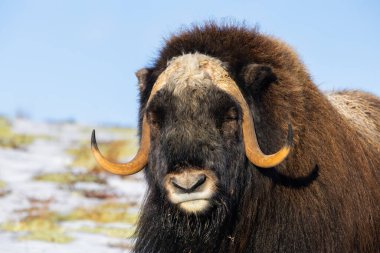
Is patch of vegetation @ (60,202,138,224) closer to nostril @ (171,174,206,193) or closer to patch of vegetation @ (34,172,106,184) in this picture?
patch of vegetation @ (34,172,106,184)

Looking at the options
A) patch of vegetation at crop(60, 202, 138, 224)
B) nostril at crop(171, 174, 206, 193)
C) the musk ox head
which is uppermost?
the musk ox head

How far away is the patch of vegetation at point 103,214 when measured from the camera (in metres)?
11.4

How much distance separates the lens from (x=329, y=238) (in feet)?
13.9

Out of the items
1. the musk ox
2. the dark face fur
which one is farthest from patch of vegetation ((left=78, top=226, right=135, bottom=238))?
the dark face fur

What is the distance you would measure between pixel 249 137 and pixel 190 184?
0.59 m

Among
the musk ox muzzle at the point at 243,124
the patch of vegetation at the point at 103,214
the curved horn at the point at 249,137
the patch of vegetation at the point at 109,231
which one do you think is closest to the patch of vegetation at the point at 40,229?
the patch of vegetation at the point at 109,231

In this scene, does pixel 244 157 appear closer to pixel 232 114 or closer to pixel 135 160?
pixel 232 114

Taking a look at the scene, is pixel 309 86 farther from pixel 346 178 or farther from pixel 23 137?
pixel 23 137

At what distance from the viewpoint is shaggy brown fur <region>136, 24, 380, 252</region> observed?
423 centimetres

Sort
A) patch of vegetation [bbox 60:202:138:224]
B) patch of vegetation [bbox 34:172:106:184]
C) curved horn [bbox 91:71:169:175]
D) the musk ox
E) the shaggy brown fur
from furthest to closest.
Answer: patch of vegetation [bbox 34:172:106:184]
patch of vegetation [bbox 60:202:138:224]
curved horn [bbox 91:71:169:175]
the shaggy brown fur
the musk ox

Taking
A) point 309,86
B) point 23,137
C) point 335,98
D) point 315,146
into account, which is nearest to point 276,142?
point 315,146

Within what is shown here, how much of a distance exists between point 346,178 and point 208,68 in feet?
3.63

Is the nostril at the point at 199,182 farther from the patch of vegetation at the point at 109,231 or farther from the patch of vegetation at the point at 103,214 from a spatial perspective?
the patch of vegetation at the point at 103,214

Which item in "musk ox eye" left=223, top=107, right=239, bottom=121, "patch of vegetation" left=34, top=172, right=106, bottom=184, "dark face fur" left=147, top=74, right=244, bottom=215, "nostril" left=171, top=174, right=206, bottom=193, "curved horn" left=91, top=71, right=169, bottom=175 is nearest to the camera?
"nostril" left=171, top=174, right=206, bottom=193
